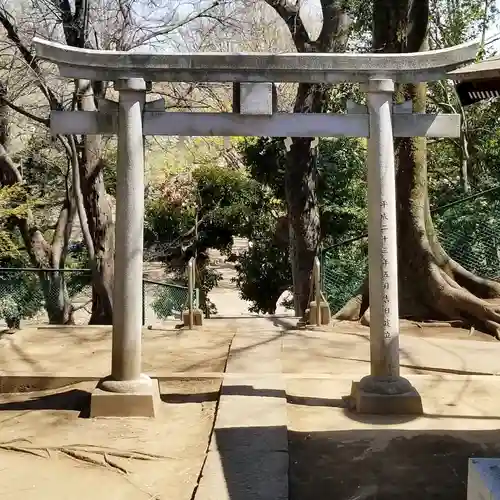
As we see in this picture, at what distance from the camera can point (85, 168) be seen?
13859 mm

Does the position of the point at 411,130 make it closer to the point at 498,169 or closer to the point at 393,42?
the point at 393,42

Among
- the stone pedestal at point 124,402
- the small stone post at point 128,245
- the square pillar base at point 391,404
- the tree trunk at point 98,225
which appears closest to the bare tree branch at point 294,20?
the tree trunk at point 98,225

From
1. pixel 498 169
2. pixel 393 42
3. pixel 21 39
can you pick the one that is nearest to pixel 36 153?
pixel 21 39

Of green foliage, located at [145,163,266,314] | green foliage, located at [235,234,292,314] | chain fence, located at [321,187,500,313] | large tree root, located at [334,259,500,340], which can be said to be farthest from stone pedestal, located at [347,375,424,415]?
green foliage, located at [145,163,266,314]

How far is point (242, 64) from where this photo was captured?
6062mm

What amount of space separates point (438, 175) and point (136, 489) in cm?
1739

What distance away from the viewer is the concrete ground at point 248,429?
454 cm

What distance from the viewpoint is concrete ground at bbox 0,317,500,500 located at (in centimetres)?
454

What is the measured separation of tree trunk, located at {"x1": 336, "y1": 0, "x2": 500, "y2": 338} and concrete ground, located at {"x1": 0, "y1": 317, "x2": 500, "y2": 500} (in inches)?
79.2

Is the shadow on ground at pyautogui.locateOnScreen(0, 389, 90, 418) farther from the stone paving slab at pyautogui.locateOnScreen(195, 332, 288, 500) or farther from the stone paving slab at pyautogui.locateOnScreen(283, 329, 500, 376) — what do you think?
the stone paving slab at pyautogui.locateOnScreen(283, 329, 500, 376)

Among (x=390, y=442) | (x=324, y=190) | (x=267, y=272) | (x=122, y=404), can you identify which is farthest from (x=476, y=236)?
(x=122, y=404)

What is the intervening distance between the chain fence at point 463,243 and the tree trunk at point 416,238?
1615 mm

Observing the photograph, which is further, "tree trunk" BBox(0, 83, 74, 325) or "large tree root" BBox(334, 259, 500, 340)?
"tree trunk" BBox(0, 83, 74, 325)

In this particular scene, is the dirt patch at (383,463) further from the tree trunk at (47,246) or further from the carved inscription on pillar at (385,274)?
the tree trunk at (47,246)
